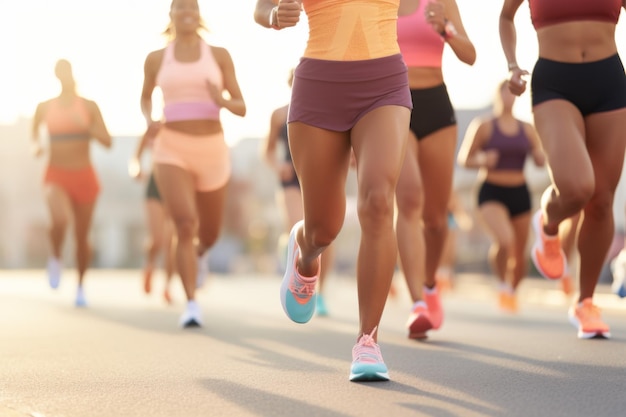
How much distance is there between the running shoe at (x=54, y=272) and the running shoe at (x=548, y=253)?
6.41 meters

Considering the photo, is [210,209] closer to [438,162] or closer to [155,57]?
[155,57]

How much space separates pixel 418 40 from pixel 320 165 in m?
2.23

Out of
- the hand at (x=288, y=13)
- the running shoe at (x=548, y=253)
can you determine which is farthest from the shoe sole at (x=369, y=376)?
the running shoe at (x=548, y=253)

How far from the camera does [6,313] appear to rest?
1069cm

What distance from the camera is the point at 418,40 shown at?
6930 mm

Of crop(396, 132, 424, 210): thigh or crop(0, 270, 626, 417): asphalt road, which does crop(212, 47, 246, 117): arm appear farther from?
crop(396, 132, 424, 210): thigh

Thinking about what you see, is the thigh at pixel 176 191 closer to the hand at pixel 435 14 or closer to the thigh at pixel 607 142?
the hand at pixel 435 14

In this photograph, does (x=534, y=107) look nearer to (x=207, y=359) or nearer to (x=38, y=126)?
(x=207, y=359)

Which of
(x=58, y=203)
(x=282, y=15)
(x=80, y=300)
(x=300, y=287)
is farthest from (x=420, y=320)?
(x=80, y=300)

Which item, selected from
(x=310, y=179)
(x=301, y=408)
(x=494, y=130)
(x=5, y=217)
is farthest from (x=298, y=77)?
(x=5, y=217)

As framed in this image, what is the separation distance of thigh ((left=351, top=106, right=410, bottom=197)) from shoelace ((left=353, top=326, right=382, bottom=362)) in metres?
0.62

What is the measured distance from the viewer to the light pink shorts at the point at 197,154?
837 cm

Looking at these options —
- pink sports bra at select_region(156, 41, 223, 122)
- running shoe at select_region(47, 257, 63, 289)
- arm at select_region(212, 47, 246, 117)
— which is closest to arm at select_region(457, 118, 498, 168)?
arm at select_region(212, 47, 246, 117)

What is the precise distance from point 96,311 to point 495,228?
4.08 m
